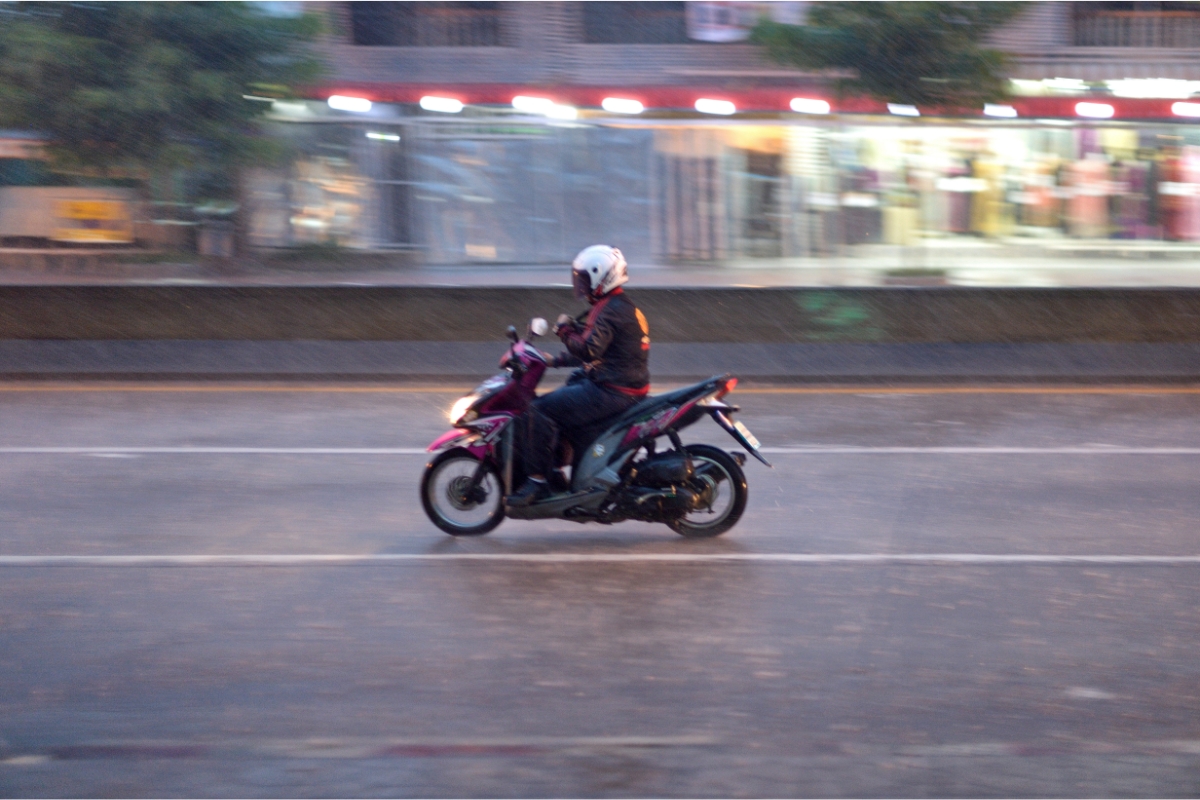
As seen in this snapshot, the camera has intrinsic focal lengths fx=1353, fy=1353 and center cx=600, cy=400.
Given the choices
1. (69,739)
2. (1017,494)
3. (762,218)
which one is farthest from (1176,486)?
(762,218)

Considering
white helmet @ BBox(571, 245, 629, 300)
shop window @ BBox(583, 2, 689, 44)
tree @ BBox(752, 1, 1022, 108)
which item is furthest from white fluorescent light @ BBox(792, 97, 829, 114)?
white helmet @ BBox(571, 245, 629, 300)

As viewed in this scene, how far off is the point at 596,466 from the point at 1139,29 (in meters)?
23.1

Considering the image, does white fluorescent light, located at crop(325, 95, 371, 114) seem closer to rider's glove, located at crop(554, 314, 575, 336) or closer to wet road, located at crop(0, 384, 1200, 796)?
wet road, located at crop(0, 384, 1200, 796)

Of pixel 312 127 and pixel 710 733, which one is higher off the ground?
pixel 312 127

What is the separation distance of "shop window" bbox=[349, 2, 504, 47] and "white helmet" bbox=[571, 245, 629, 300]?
20.3m

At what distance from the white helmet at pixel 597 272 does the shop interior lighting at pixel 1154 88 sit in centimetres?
2039

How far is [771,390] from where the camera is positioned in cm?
1316

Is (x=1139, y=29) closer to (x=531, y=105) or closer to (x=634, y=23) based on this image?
(x=634, y=23)

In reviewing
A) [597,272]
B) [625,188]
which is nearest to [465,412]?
[597,272]

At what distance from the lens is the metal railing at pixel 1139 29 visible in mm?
26500

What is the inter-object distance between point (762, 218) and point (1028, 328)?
944cm

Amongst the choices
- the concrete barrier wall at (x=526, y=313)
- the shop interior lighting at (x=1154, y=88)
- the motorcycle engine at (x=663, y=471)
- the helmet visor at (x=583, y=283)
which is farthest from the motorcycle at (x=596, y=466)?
the shop interior lighting at (x=1154, y=88)

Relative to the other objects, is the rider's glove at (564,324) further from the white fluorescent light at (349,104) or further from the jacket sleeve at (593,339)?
the white fluorescent light at (349,104)

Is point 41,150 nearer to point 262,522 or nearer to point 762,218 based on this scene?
point 762,218
